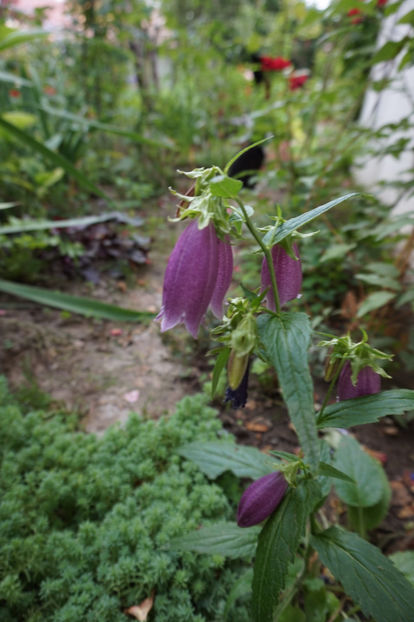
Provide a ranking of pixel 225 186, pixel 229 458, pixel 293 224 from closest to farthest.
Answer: pixel 225 186, pixel 293 224, pixel 229 458

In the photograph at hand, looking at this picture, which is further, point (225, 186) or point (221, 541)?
point (221, 541)

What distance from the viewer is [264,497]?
0.80 m

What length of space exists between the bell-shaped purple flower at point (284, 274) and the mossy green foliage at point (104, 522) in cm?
77

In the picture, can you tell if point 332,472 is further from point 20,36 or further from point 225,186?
point 20,36

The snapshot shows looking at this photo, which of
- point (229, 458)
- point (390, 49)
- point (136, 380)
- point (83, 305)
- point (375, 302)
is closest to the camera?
point (229, 458)

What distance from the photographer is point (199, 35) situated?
12.3ft

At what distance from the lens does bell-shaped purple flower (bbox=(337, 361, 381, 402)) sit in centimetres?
76

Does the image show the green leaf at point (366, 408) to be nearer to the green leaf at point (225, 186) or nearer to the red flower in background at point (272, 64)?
the green leaf at point (225, 186)

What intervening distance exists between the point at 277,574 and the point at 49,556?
0.68 m

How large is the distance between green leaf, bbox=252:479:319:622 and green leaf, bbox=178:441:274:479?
21 cm

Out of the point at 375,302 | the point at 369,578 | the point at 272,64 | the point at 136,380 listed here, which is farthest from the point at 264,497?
the point at 272,64

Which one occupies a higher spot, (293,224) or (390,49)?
(390,49)

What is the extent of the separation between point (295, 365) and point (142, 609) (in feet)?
2.82

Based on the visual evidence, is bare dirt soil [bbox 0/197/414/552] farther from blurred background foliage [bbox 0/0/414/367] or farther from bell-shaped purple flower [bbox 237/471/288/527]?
bell-shaped purple flower [bbox 237/471/288/527]
